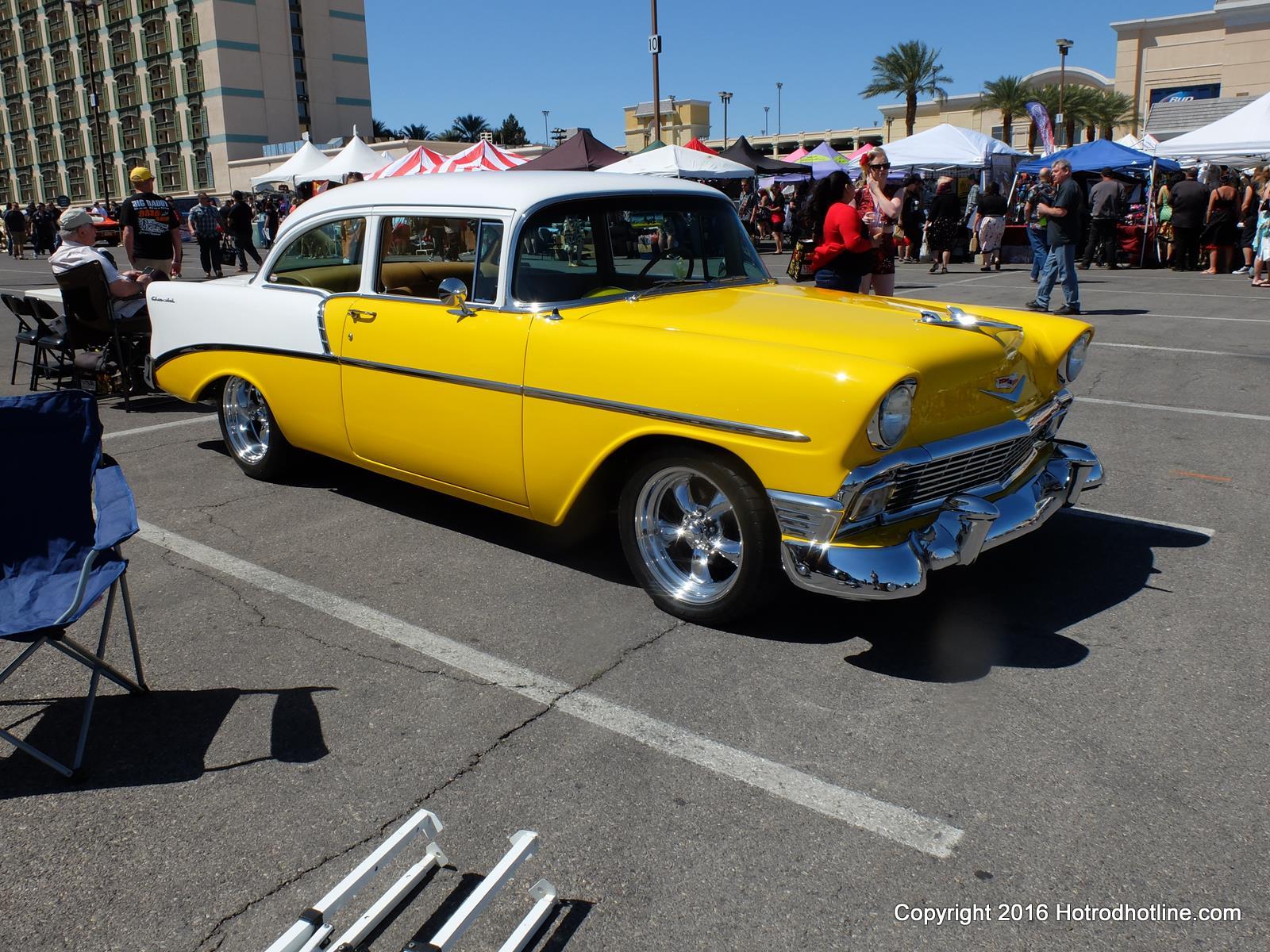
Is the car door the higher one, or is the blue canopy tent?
the blue canopy tent

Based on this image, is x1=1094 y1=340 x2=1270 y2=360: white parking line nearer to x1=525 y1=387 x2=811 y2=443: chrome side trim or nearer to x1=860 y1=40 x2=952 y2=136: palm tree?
x1=525 y1=387 x2=811 y2=443: chrome side trim

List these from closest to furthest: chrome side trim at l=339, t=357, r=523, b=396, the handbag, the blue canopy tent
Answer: chrome side trim at l=339, t=357, r=523, b=396
the handbag
the blue canopy tent

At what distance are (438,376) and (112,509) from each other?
1.51 meters

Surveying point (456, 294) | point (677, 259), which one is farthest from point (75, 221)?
point (677, 259)

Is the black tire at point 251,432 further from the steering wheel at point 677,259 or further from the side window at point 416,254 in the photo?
the steering wheel at point 677,259

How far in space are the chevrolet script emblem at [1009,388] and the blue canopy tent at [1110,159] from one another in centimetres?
1671

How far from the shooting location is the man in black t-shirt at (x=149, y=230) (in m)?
9.44

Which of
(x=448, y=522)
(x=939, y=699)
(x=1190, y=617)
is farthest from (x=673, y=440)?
(x=1190, y=617)

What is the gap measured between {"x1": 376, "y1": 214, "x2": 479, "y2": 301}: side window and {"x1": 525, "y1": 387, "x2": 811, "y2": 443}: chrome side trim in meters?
0.95

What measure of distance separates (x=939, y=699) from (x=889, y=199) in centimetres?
522

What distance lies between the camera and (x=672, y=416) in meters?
3.54

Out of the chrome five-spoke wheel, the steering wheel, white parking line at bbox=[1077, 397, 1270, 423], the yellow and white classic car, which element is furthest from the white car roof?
white parking line at bbox=[1077, 397, 1270, 423]

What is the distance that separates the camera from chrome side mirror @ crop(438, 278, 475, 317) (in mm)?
4191

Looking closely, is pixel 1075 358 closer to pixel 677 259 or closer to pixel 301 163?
pixel 677 259
